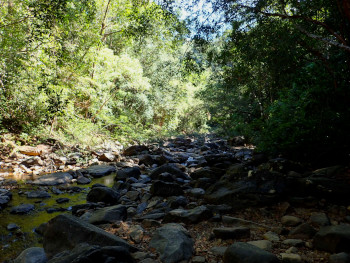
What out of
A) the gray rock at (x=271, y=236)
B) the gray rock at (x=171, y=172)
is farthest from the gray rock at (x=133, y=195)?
the gray rock at (x=271, y=236)

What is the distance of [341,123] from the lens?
4473 mm

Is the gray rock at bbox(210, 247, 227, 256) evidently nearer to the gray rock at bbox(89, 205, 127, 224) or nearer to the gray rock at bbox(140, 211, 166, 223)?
the gray rock at bbox(140, 211, 166, 223)

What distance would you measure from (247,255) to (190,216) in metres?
1.50

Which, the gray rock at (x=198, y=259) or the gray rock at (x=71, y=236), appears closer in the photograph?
the gray rock at (x=198, y=259)

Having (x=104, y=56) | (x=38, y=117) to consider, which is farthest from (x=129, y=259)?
(x=104, y=56)

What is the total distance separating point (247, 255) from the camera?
2.18 m

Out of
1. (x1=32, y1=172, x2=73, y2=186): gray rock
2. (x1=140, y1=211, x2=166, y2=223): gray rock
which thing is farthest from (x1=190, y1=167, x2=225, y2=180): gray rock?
(x1=32, y1=172, x2=73, y2=186): gray rock

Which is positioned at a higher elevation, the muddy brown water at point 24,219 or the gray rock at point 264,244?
the gray rock at point 264,244

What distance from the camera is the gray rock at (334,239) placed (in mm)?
2277

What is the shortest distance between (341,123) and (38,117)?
10523mm

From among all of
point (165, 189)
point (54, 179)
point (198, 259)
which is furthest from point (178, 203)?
point (54, 179)

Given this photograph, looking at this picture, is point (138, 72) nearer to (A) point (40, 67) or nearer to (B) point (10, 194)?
(A) point (40, 67)

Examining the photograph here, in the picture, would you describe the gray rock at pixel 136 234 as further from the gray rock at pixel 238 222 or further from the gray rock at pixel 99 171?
the gray rock at pixel 99 171

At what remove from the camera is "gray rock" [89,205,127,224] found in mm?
3873
